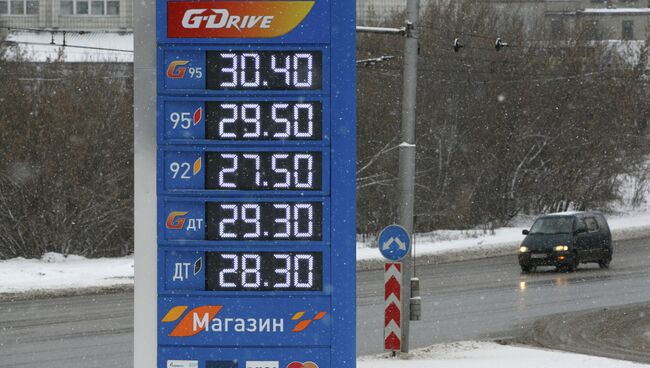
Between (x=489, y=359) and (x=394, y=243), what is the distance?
6.72 ft

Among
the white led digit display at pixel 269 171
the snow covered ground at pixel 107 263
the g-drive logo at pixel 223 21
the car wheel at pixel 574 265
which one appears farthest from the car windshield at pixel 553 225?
the g-drive logo at pixel 223 21

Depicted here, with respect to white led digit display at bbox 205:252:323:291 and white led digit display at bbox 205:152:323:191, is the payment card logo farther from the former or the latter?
white led digit display at bbox 205:252:323:291

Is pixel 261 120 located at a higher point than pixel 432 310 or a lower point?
higher

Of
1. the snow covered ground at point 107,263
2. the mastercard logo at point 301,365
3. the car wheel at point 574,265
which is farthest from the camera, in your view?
the car wheel at point 574,265

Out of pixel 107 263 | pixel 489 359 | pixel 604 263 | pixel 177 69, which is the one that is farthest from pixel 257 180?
pixel 604 263

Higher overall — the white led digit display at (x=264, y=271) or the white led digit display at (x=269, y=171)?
the white led digit display at (x=269, y=171)

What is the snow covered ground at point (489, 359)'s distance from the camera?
16594mm

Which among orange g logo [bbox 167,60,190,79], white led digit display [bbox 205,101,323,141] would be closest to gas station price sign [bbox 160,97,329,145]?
white led digit display [bbox 205,101,323,141]

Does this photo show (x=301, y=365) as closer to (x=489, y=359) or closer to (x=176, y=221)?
(x=176, y=221)

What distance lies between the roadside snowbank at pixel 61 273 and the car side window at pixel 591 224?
12011 millimetres

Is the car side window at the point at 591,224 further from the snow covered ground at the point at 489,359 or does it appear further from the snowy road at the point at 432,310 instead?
the snow covered ground at the point at 489,359

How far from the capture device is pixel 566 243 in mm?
32656

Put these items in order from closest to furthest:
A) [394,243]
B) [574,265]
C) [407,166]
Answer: [394,243] → [407,166] → [574,265]

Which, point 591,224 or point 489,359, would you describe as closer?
point 489,359
